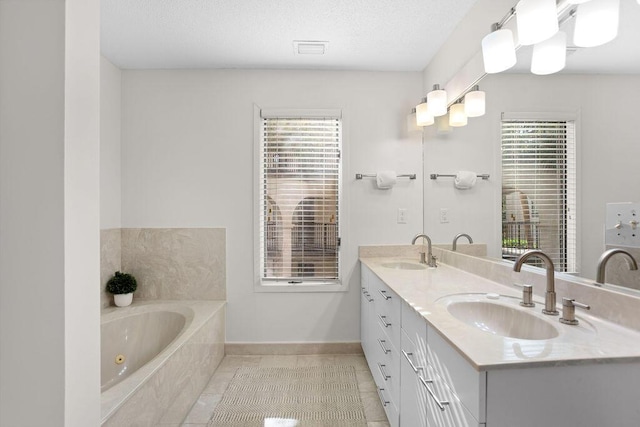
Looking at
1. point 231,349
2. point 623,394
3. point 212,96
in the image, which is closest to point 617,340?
point 623,394

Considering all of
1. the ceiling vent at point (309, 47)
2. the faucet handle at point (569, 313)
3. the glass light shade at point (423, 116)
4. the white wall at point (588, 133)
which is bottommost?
the faucet handle at point (569, 313)

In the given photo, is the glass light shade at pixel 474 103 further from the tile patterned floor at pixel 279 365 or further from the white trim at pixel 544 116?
the tile patterned floor at pixel 279 365

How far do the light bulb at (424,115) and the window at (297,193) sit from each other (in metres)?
0.65

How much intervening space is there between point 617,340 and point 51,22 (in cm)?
174

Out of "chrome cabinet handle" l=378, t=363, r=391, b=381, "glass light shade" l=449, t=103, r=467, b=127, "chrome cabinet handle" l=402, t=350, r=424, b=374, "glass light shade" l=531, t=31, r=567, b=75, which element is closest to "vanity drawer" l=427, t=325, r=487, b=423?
"chrome cabinet handle" l=402, t=350, r=424, b=374

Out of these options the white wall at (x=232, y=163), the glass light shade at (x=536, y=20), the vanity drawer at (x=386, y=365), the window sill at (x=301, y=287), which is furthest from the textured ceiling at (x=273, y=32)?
the vanity drawer at (x=386, y=365)

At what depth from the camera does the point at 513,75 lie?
163 centimetres

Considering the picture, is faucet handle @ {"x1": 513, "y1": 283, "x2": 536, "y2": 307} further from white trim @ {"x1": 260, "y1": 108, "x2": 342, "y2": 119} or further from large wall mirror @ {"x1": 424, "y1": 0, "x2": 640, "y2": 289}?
white trim @ {"x1": 260, "y1": 108, "x2": 342, "y2": 119}

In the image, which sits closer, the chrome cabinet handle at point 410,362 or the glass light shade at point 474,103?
the chrome cabinet handle at point 410,362

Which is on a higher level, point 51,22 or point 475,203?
point 51,22

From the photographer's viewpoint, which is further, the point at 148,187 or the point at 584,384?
the point at 148,187

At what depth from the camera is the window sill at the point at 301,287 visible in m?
2.83

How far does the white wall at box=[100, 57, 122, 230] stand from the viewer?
260cm

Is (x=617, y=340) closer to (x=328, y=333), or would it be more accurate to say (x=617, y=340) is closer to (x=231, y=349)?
(x=328, y=333)
